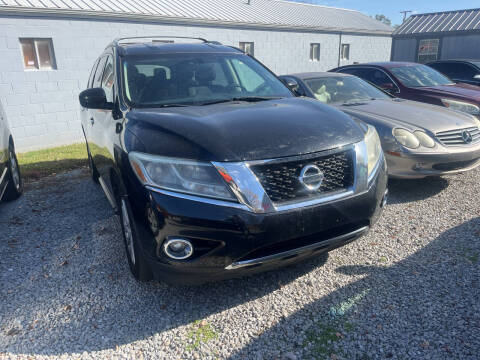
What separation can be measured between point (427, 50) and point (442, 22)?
1848 millimetres

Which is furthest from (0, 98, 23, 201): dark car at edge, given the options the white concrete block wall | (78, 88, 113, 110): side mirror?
the white concrete block wall

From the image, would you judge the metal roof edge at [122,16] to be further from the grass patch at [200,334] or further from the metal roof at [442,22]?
the metal roof at [442,22]

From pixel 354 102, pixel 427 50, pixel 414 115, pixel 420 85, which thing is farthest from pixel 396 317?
pixel 427 50

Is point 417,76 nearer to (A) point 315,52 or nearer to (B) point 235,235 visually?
(B) point 235,235

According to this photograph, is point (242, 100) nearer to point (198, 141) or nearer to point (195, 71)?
point (195, 71)

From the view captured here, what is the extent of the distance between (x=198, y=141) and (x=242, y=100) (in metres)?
1.10

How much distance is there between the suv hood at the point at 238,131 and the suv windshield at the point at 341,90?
9.79 ft

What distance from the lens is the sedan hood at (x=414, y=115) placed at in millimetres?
4578

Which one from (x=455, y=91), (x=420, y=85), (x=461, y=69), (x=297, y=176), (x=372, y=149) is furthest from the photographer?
(x=461, y=69)

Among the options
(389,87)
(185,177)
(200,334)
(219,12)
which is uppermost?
(219,12)

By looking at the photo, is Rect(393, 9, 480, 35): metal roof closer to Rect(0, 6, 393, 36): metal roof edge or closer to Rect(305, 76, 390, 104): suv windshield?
Rect(0, 6, 393, 36): metal roof edge

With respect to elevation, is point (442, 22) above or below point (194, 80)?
A: above

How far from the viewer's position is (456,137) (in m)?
4.57

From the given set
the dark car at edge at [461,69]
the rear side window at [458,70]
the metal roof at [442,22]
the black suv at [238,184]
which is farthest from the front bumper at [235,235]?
the metal roof at [442,22]
